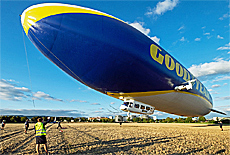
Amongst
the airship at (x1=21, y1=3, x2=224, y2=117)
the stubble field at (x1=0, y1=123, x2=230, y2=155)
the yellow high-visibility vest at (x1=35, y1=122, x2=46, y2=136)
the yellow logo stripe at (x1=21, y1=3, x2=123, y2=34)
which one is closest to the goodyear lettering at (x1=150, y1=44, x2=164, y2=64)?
the airship at (x1=21, y1=3, x2=224, y2=117)

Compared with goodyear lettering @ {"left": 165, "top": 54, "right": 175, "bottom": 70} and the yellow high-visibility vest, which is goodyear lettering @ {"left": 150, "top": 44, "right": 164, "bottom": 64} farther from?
the yellow high-visibility vest

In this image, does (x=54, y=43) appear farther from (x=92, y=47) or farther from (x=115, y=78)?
(x=115, y=78)

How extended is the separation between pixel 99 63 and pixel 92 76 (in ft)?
3.92

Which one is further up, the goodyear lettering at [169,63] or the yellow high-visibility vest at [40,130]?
the goodyear lettering at [169,63]

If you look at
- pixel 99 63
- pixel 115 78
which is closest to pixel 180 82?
pixel 115 78

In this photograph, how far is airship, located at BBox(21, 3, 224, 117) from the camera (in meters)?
8.22

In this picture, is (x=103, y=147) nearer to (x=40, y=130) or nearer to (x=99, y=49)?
(x=40, y=130)

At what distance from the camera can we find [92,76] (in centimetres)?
977

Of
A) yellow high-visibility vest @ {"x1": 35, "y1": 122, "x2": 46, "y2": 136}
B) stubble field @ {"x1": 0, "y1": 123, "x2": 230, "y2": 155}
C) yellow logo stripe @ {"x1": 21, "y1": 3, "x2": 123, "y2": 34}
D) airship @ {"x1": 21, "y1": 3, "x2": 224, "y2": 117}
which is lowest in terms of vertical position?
stubble field @ {"x1": 0, "y1": 123, "x2": 230, "y2": 155}

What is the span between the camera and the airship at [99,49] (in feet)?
27.0

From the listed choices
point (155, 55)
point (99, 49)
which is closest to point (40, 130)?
point (99, 49)

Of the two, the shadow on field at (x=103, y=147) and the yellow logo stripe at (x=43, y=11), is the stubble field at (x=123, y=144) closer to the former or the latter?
the shadow on field at (x=103, y=147)

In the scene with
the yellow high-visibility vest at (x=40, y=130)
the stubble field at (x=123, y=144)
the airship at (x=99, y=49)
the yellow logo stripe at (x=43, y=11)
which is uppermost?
the yellow logo stripe at (x=43, y=11)

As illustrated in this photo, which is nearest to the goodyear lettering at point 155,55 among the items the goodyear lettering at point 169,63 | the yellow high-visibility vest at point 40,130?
the goodyear lettering at point 169,63
